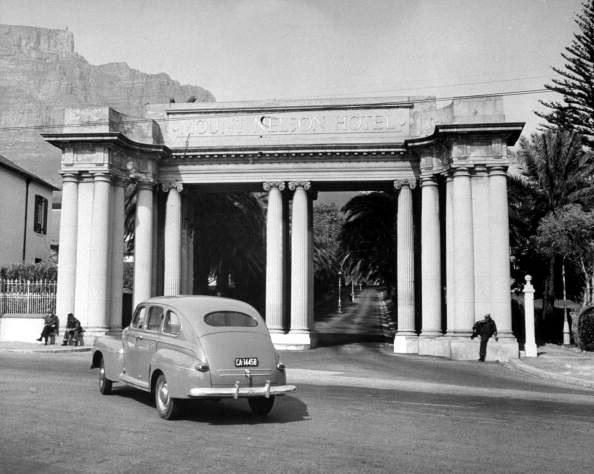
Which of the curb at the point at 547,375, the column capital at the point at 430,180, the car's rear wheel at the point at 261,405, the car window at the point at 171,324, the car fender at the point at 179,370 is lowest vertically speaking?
the curb at the point at 547,375

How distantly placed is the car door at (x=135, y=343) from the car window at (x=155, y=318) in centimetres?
16

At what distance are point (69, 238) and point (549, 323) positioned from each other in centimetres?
2653

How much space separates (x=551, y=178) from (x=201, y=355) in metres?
30.7

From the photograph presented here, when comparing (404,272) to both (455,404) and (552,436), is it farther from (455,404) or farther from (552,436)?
(552,436)

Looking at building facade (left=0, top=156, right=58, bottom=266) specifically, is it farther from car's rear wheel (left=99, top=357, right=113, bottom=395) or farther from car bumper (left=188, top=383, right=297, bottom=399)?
car bumper (left=188, top=383, right=297, bottom=399)

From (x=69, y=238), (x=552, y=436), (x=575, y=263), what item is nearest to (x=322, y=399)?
(x=552, y=436)

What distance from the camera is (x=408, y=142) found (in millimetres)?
28406

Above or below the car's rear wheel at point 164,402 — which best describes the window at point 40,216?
above

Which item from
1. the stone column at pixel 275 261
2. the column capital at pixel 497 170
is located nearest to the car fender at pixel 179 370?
the stone column at pixel 275 261

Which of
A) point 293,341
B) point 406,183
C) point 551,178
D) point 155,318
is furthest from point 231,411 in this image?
point 551,178

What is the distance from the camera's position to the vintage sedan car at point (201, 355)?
402 inches

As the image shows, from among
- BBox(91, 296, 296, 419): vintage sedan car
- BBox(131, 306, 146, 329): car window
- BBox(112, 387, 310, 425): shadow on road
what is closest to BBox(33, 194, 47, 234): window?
BBox(112, 387, 310, 425): shadow on road

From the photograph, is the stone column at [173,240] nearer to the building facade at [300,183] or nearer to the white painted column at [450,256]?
the building facade at [300,183]

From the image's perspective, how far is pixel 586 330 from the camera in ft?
90.1
